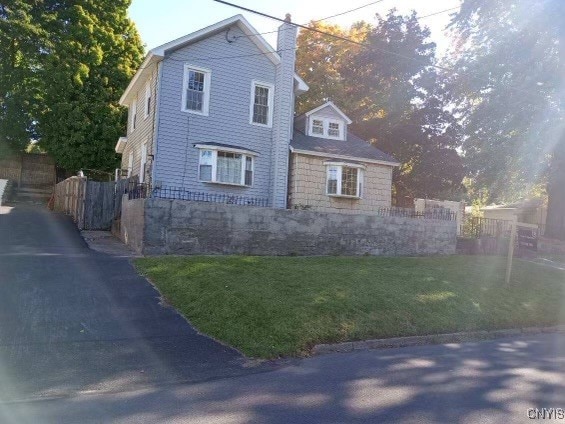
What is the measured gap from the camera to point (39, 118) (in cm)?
3219

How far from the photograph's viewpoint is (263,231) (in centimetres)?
1485

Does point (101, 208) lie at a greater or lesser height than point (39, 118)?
lesser

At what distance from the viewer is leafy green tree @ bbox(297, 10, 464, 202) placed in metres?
29.1

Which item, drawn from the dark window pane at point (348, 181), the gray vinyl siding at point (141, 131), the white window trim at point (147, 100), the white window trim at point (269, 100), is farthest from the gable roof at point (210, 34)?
the dark window pane at point (348, 181)

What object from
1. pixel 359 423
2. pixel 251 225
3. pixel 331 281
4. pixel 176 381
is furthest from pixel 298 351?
pixel 251 225

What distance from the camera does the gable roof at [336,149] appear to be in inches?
849

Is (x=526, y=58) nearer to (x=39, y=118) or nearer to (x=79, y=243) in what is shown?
(x=79, y=243)

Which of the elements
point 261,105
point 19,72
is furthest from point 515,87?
point 19,72

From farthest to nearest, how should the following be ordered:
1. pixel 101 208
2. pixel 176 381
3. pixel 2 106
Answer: pixel 2 106 < pixel 101 208 < pixel 176 381

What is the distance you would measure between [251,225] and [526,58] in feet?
51.4

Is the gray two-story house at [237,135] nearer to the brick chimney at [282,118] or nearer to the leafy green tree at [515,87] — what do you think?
the brick chimney at [282,118]

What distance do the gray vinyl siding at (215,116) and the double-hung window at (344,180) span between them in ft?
9.77

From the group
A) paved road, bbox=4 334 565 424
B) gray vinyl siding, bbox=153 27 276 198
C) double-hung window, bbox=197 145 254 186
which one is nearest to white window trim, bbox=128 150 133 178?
gray vinyl siding, bbox=153 27 276 198

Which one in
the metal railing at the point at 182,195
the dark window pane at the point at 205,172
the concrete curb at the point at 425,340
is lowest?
the concrete curb at the point at 425,340
